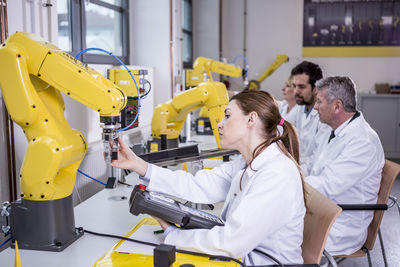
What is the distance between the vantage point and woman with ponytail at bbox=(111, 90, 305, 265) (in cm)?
124

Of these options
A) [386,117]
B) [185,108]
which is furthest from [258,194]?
[386,117]

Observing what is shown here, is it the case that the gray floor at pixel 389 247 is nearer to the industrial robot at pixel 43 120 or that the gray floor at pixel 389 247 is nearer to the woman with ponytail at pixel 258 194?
the woman with ponytail at pixel 258 194

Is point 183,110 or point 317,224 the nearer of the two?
point 317,224

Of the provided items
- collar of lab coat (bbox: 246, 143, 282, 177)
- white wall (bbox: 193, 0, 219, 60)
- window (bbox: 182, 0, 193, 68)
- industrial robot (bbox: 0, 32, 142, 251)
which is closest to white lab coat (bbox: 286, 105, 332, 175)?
collar of lab coat (bbox: 246, 143, 282, 177)

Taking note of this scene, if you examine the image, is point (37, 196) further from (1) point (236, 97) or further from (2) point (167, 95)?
(2) point (167, 95)

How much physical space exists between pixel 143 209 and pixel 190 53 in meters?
4.68

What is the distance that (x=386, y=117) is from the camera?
593 cm

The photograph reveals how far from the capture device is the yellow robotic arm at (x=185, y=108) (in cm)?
255

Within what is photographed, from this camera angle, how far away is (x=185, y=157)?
6.80ft

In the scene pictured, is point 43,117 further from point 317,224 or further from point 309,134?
point 309,134

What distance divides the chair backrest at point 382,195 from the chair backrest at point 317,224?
2.03ft

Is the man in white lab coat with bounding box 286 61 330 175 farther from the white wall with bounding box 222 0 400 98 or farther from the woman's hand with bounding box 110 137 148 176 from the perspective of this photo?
the white wall with bounding box 222 0 400 98

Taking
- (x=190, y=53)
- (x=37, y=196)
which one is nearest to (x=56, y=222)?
(x=37, y=196)

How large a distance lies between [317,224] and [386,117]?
4978 mm
